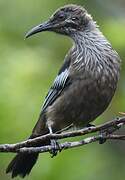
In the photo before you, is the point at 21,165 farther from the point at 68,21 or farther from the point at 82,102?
the point at 68,21

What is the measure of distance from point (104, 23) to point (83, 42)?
1.24 metres

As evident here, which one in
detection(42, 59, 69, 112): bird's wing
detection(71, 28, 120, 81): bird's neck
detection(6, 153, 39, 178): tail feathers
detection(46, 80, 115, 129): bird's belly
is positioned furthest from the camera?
detection(42, 59, 69, 112): bird's wing

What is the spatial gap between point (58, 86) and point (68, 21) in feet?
2.32

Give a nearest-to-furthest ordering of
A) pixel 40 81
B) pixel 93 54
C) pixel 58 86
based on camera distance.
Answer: pixel 93 54 < pixel 58 86 < pixel 40 81

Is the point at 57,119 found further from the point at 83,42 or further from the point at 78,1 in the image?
the point at 78,1

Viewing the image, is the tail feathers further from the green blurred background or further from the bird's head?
the bird's head

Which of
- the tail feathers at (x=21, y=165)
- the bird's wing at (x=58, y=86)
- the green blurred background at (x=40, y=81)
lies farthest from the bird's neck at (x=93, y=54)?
the tail feathers at (x=21, y=165)

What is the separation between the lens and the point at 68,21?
8203 mm

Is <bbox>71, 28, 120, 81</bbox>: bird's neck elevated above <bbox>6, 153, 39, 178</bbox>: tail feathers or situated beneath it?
elevated above

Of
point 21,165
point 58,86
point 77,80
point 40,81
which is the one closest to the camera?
point 21,165

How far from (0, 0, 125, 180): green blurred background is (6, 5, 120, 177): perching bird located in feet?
0.67

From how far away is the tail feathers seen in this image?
7.36m

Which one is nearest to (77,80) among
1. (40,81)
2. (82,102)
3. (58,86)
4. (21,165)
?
(82,102)

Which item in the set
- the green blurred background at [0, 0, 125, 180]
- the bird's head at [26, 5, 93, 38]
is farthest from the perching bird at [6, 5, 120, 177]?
the green blurred background at [0, 0, 125, 180]
